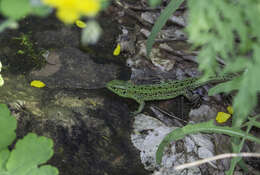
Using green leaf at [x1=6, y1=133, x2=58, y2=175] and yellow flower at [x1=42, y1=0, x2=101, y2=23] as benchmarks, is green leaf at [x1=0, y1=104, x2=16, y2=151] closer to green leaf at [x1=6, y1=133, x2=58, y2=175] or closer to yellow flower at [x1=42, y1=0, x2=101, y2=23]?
green leaf at [x1=6, y1=133, x2=58, y2=175]

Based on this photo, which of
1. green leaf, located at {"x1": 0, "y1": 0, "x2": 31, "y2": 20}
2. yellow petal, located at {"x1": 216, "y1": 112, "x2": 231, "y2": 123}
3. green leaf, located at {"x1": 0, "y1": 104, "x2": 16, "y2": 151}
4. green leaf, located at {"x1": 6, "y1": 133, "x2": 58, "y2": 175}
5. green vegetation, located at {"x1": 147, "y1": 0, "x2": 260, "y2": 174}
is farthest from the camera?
yellow petal, located at {"x1": 216, "y1": 112, "x2": 231, "y2": 123}

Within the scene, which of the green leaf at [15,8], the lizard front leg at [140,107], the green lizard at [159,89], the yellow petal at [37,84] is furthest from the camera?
the green lizard at [159,89]

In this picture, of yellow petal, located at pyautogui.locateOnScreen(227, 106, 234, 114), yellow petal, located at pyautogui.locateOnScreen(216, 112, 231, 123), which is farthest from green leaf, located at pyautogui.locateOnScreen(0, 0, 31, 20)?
yellow petal, located at pyautogui.locateOnScreen(227, 106, 234, 114)

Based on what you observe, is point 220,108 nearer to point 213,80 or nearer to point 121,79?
point 213,80

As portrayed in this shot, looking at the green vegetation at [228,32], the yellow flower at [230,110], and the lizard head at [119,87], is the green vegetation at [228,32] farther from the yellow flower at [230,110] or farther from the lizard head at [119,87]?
the yellow flower at [230,110]

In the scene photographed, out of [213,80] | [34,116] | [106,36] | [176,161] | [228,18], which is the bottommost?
[176,161]

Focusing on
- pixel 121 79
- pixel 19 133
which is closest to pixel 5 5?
pixel 19 133

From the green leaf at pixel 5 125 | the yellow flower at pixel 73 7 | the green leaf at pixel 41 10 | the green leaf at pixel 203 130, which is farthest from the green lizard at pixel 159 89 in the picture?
the yellow flower at pixel 73 7
